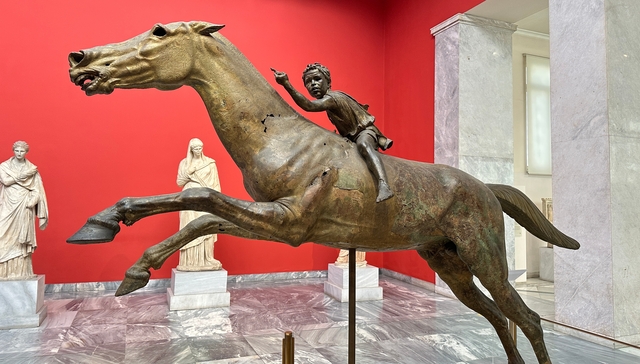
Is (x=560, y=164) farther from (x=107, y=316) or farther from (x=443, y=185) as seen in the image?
(x=107, y=316)

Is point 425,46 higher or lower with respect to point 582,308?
higher

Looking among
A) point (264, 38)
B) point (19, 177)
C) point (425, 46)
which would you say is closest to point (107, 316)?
point (19, 177)

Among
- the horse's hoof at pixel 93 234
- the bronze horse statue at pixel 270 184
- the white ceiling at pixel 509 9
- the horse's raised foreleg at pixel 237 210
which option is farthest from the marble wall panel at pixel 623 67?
the horse's hoof at pixel 93 234

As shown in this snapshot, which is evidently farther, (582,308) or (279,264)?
(279,264)

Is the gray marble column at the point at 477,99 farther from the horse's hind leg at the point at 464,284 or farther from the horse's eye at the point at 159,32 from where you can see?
the horse's eye at the point at 159,32

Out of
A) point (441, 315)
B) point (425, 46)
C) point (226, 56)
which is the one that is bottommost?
point (441, 315)

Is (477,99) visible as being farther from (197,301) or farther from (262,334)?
(197,301)

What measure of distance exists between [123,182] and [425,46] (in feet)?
20.2

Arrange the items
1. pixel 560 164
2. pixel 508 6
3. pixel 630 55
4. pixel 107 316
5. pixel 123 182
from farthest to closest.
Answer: pixel 123 182
pixel 508 6
pixel 107 316
pixel 560 164
pixel 630 55

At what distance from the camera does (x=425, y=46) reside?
852 centimetres

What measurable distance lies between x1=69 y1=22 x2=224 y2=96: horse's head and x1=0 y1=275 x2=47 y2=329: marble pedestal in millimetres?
4891

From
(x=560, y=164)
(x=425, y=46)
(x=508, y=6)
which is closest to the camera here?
(x=560, y=164)

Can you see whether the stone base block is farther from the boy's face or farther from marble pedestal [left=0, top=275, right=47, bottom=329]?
the boy's face

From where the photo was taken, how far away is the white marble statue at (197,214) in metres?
6.95
